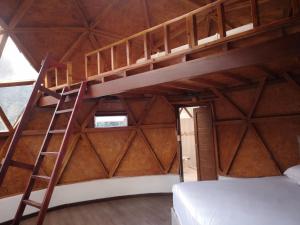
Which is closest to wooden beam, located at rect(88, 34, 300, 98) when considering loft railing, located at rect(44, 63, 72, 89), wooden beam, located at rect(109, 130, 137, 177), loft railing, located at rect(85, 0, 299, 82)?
loft railing, located at rect(85, 0, 299, 82)

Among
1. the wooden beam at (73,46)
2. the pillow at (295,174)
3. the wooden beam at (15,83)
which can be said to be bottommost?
the pillow at (295,174)

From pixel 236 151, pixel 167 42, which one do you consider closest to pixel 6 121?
pixel 167 42

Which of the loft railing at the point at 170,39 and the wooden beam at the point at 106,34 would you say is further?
the wooden beam at the point at 106,34

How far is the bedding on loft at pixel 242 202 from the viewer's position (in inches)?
87.5

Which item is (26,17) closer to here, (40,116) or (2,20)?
(2,20)

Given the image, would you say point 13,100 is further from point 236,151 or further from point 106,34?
point 236,151

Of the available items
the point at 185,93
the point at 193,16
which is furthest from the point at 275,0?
the point at 193,16

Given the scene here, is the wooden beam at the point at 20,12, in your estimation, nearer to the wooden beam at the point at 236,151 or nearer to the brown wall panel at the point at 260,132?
the brown wall panel at the point at 260,132

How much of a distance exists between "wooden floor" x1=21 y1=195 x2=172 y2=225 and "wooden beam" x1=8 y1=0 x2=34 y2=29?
4.39m

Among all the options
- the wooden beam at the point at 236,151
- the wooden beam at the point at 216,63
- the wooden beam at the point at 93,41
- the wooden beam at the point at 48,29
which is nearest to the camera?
the wooden beam at the point at 216,63


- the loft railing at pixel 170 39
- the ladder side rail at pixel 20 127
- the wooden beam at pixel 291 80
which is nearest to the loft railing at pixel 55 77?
the loft railing at pixel 170 39

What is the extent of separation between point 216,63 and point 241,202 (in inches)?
69.6

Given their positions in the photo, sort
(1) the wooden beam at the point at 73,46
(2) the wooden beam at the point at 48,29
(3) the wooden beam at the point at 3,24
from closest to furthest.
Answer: (3) the wooden beam at the point at 3,24
(2) the wooden beam at the point at 48,29
(1) the wooden beam at the point at 73,46

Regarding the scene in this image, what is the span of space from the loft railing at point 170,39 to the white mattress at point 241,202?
2.04 m
